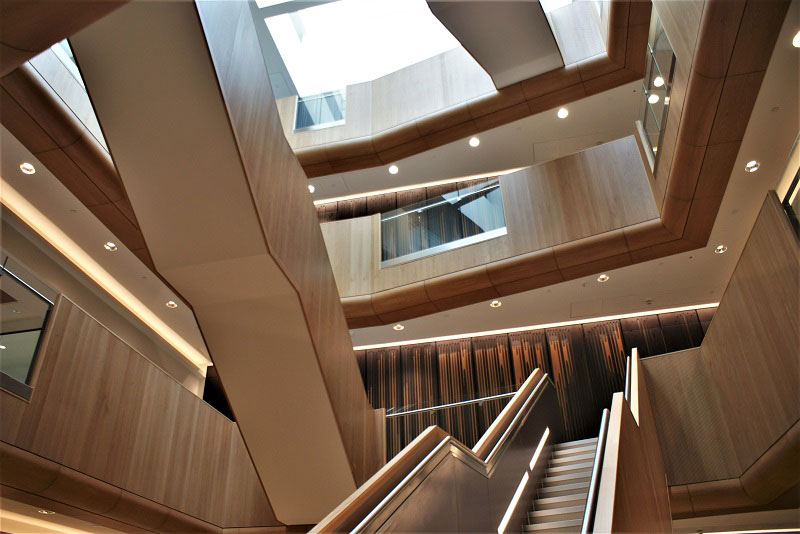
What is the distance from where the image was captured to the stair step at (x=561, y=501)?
529 cm

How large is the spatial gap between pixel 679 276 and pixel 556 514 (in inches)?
276

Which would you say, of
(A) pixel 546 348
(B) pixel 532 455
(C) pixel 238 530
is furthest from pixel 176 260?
(A) pixel 546 348

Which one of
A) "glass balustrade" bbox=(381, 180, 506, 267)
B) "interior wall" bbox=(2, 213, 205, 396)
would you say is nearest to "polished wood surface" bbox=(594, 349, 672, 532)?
"glass balustrade" bbox=(381, 180, 506, 267)

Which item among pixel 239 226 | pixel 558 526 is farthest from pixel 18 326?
pixel 558 526

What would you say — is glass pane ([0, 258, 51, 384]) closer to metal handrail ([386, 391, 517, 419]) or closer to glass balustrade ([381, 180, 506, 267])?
metal handrail ([386, 391, 517, 419])

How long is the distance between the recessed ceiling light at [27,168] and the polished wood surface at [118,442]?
2.64 m

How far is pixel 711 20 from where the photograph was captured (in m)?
5.41

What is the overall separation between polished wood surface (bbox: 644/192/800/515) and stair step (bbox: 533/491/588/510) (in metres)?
2.41

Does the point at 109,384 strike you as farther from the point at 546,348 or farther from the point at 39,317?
the point at 546,348

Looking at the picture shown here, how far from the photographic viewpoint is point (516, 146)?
12.2m

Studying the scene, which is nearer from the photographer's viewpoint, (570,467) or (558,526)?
(558,526)

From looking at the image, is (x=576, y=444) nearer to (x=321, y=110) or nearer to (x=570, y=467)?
(x=570, y=467)

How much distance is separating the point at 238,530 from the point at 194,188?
6462mm

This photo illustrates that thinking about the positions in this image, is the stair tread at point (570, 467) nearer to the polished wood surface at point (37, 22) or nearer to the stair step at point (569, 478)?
the stair step at point (569, 478)
